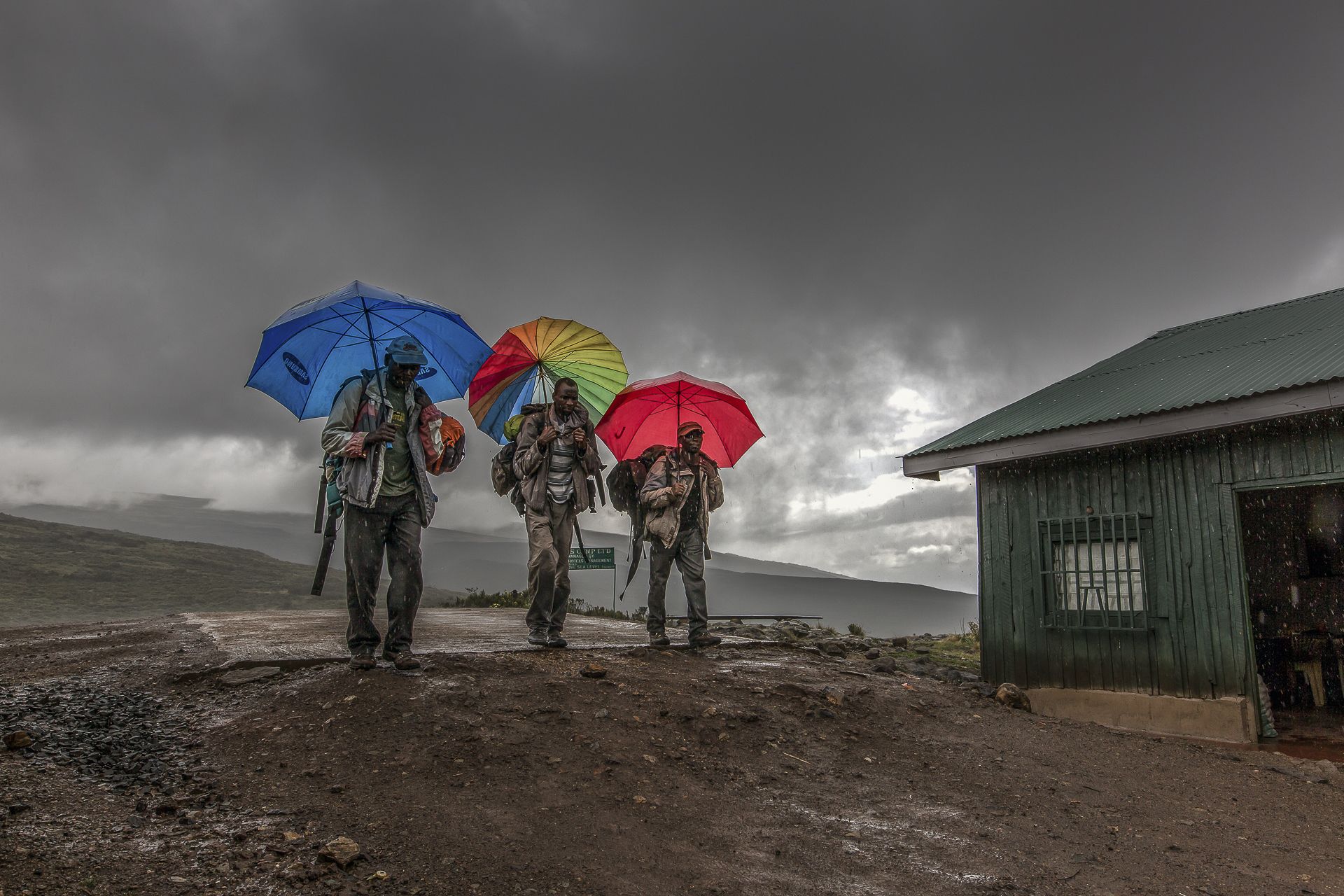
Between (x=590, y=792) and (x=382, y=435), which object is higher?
(x=382, y=435)

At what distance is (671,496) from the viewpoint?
303 inches

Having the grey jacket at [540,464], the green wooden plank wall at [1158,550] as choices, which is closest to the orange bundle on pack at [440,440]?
the grey jacket at [540,464]

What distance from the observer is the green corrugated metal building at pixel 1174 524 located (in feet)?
23.2

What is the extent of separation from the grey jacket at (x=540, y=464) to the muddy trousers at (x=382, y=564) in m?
1.38

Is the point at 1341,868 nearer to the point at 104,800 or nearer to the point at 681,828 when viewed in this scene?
the point at 681,828

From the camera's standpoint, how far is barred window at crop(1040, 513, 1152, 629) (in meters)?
7.89

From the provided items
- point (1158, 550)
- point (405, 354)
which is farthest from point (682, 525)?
point (1158, 550)

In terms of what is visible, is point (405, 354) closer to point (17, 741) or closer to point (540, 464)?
point (540, 464)

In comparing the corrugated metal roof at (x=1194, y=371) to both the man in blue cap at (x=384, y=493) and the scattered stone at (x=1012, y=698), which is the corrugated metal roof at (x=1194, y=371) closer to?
the scattered stone at (x=1012, y=698)

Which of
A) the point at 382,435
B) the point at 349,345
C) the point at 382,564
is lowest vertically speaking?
the point at 382,564

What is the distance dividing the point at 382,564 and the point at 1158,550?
24.1 feet

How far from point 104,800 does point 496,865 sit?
5.91 feet

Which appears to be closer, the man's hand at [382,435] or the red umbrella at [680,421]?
the man's hand at [382,435]

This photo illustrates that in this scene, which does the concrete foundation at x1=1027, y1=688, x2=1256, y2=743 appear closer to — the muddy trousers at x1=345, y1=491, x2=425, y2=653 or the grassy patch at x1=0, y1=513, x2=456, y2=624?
the muddy trousers at x1=345, y1=491, x2=425, y2=653
